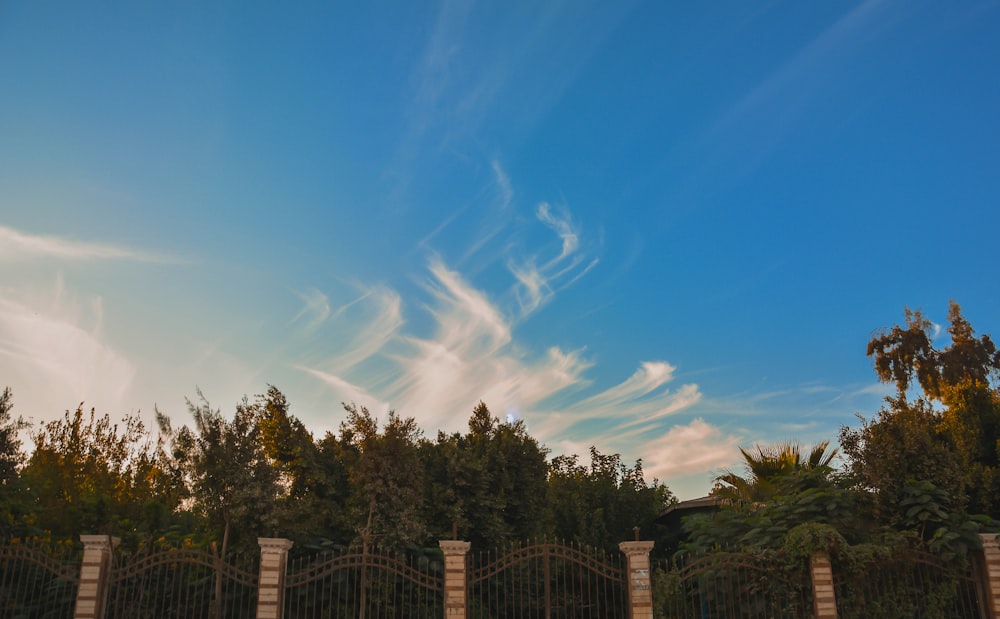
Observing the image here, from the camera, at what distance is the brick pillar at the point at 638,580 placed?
1251 cm

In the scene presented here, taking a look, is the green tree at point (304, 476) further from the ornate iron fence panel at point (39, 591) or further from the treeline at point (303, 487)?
the ornate iron fence panel at point (39, 591)

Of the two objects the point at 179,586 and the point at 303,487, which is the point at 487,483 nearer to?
the point at 303,487

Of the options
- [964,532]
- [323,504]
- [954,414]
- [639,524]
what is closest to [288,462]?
[323,504]

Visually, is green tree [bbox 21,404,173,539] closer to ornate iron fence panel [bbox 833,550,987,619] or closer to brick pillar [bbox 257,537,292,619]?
brick pillar [bbox 257,537,292,619]

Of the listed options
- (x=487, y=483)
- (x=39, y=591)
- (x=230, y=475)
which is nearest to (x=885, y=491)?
(x=487, y=483)

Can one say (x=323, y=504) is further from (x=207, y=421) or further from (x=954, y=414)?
(x=954, y=414)

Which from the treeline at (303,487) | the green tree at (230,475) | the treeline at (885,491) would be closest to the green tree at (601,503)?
the treeline at (303,487)

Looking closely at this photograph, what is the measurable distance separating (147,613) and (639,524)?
16.4m

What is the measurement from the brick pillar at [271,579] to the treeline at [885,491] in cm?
941

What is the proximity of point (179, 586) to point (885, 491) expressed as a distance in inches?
560

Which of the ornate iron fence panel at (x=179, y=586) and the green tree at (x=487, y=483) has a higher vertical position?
the green tree at (x=487, y=483)

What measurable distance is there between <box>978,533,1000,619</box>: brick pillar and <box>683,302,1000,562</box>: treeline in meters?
0.19

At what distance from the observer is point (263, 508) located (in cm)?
1579

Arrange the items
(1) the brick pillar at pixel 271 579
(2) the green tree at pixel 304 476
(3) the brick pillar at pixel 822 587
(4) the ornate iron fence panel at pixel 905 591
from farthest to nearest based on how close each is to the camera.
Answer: (2) the green tree at pixel 304 476 → (4) the ornate iron fence panel at pixel 905 591 → (3) the brick pillar at pixel 822 587 → (1) the brick pillar at pixel 271 579
